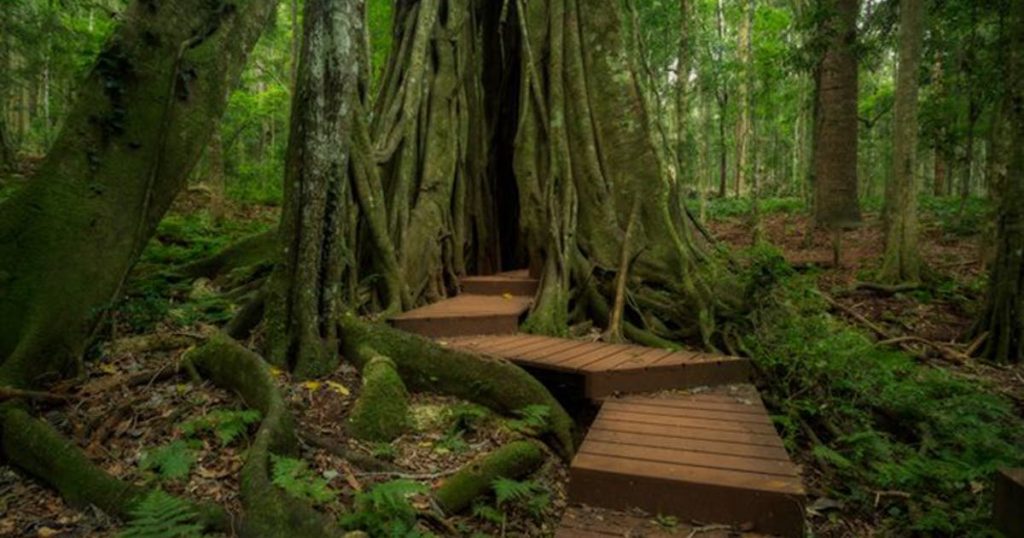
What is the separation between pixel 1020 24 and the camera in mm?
5941

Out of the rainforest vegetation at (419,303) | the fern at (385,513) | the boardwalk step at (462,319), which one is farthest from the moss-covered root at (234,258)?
the fern at (385,513)

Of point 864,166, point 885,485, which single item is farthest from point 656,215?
point 864,166

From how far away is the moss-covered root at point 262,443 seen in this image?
2.34 metres

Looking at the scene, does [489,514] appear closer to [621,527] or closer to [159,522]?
[621,527]

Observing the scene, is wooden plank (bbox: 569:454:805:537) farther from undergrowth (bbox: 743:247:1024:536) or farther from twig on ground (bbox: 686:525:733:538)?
undergrowth (bbox: 743:247:1024:536)

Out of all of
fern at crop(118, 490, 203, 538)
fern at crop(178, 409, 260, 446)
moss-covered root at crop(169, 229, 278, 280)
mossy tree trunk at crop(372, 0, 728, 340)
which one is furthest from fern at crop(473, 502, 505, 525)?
moss-covered root at crop(169, 229, 278, 280)

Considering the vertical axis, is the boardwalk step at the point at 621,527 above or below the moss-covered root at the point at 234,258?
below

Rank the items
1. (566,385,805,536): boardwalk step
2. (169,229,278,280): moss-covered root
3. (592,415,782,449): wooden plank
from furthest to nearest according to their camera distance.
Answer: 1. (169,229,278,280): moss-covered root
2. (592,415,782,449): wooden plank
3. (566,385,805,536): boardwalk step

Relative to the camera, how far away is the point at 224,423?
315 centimetres

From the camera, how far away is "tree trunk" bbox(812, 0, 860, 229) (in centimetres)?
1137

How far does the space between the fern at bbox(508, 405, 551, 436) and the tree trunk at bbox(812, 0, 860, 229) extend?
9.75 m

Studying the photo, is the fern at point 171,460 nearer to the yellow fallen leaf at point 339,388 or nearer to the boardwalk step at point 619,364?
the yellow fallen leaf at point 339,388

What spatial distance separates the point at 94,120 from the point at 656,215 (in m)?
4.74

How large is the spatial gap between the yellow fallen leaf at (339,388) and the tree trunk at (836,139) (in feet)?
33.9
